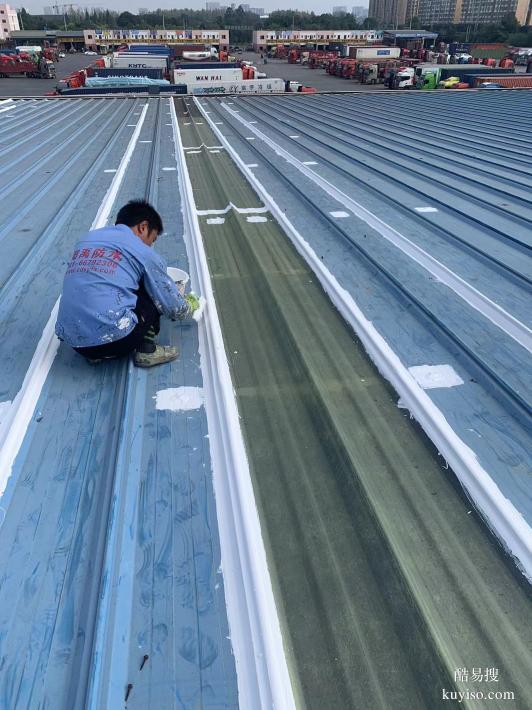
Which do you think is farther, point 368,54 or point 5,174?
point 368,54

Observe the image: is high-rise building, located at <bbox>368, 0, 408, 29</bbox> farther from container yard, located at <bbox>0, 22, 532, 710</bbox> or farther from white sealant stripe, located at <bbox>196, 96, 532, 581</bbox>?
white sealant stripe, located at <bbox>196, 96, 532, 581</bbox>

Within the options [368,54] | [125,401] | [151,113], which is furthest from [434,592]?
[368,54]

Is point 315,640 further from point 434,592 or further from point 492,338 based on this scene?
point 492,338

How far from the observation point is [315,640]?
1.41 metres

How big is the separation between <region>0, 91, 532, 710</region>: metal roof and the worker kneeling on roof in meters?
0.16

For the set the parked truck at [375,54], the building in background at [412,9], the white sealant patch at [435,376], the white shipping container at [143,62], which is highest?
the building in background at [412,9]

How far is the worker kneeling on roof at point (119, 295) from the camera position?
238cm

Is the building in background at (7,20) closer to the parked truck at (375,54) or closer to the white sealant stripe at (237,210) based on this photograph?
the parked truck at (375,54)

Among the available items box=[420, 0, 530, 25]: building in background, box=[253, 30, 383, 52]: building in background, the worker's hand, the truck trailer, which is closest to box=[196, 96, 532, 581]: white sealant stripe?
the worker's hand

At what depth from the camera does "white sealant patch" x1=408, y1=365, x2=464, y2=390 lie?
243cm

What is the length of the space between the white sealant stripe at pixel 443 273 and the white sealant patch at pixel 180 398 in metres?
1.84

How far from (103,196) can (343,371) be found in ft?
14.1

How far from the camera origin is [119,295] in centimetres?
240

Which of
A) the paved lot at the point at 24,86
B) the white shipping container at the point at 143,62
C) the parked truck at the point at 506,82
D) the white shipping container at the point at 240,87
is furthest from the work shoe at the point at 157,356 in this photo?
the white shipping container at the point at 143,62
